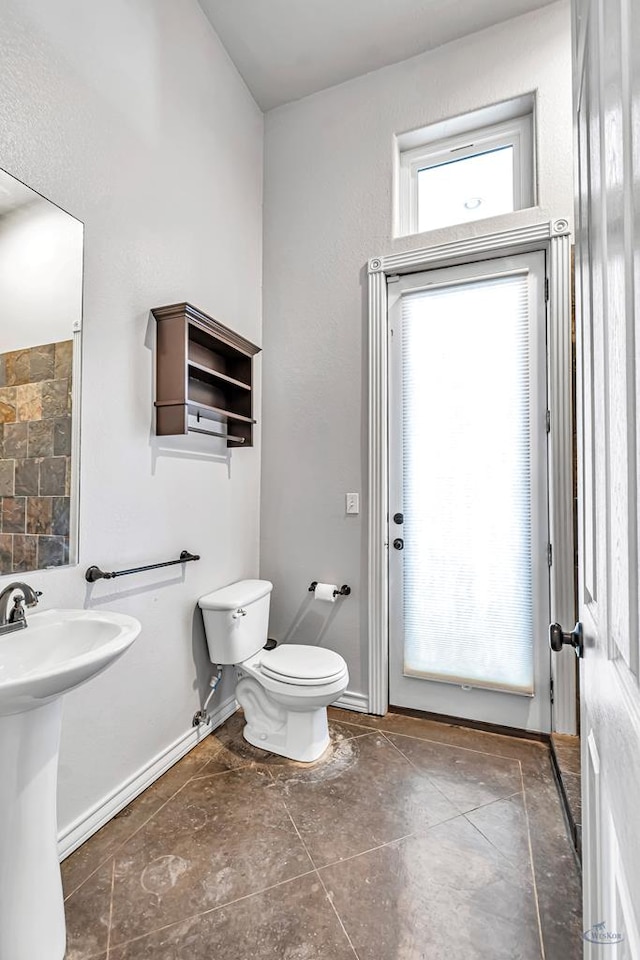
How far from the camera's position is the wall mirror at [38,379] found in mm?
1349

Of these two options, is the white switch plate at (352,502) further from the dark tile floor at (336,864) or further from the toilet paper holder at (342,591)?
the dark tile floor at (336,864)

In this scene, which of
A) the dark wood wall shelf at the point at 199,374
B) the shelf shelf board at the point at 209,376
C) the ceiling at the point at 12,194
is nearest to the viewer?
the ceiling at the point at 12,194

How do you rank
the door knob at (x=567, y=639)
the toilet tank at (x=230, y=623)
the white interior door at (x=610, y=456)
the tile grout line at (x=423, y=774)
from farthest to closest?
the toilet tank at (x=230, y=623), the tile grout line at (x=423, y=774), the door knob at (x=567, y=639), the white interior door at (x=610, y=456)

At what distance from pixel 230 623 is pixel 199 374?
1.12 meters

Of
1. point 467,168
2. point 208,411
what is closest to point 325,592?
point 208,411

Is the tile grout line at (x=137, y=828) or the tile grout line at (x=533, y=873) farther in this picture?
the tile grout line at (x=137, y=828)

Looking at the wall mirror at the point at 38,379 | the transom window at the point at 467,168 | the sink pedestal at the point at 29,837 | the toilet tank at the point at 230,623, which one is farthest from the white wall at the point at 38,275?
the transom window at the point at 467,168

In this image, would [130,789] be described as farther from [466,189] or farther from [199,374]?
[466,189]

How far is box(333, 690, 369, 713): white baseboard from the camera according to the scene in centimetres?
242

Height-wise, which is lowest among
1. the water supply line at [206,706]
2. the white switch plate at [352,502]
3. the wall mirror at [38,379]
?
the water supply line at [206,706]

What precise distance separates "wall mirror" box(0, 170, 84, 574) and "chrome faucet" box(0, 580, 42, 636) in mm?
89

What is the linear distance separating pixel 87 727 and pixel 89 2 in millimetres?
2435

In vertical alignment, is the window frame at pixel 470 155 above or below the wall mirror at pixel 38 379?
above

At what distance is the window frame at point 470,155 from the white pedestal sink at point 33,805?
242 cm
